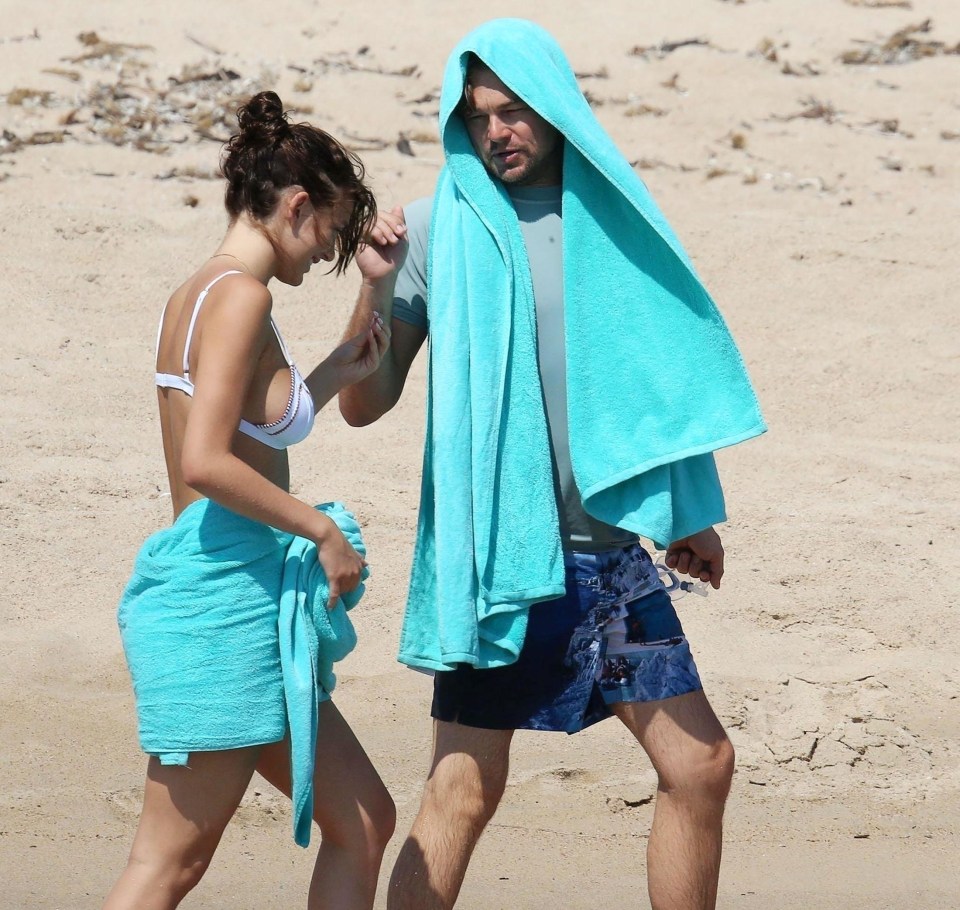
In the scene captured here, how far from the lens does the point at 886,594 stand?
210 inches

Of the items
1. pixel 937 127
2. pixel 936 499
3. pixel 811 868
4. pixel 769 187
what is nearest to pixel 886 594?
pixel 936 499

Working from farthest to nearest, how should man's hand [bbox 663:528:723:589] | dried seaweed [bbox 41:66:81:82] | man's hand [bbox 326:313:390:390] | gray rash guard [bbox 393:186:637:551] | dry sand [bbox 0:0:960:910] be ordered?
dried seaweed [bbox 41:66:81:82] → dry sand [bbox 0:0:960:910] → man's hand [bbox 663:528:723:589] → gray rash guard [bbox 393:186:637:551] → man's hand [bbox 326:313:390:390]

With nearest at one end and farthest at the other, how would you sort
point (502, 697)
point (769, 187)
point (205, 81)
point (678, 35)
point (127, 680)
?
point (502, 697), point (127, 680), point (769, 187), point (205, 81), point (678, 35)

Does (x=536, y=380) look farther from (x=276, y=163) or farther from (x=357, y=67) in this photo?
(x=357, y=67)

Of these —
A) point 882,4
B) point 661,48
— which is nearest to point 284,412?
point 661,48

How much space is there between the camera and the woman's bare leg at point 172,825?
2.63 metres

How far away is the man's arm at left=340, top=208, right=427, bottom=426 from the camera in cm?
306

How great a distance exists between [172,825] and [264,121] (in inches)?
48.7

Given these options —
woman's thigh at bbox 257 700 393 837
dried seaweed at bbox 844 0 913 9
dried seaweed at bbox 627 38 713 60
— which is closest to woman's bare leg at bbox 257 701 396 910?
woman's thigh at bbox 257 700 393 837

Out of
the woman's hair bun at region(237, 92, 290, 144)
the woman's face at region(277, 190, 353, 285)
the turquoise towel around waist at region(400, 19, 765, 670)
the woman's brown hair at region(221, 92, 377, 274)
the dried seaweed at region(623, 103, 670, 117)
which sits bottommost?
the dried seaweed at region(623, 103, 670, 117)

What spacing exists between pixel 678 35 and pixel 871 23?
49.8 inches

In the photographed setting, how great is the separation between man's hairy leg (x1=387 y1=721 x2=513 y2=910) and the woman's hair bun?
1.20 m

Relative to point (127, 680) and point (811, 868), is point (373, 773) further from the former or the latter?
point (127, 680)

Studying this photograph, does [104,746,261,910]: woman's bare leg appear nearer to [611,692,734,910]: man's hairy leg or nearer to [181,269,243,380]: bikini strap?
[181,269,243,380]: bikini strap
